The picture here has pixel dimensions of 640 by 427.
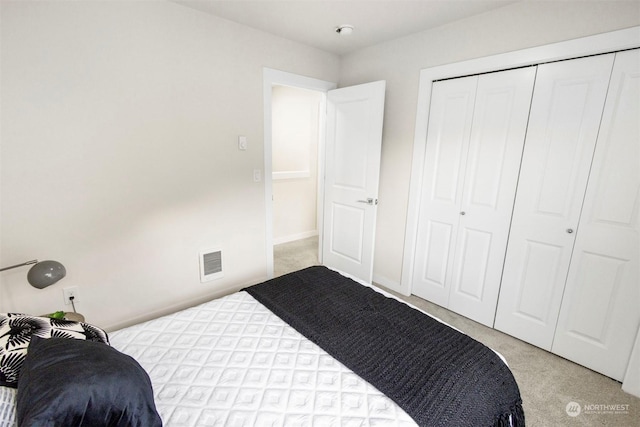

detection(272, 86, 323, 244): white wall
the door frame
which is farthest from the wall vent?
detection(272, 86, 323, 244): white wall

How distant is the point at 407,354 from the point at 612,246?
5.11 feet

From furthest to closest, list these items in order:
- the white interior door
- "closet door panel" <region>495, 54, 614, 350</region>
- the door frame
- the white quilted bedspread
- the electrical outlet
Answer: the white interior door
the door frame
the electrical outlet
"closet door panel" <region>495, 54, 614, 350</region>
the white quilted bedspread

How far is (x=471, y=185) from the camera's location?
2.40m

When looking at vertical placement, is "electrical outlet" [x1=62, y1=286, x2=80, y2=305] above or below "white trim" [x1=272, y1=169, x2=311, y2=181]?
below

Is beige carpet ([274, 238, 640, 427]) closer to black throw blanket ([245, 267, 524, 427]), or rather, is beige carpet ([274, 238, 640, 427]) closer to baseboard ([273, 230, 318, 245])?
black throw blanket ([245, 267, 524, 427])

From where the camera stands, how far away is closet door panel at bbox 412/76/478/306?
7.84 feet

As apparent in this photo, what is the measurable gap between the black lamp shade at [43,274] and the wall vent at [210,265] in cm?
108

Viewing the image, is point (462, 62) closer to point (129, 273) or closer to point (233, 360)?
point (233, 360)

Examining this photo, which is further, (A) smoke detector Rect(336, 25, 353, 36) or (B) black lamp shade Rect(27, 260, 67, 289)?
(A) smoke detector Rect(336, 25, 353, 36)

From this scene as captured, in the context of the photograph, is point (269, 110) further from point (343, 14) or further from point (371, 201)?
point (371, 201)

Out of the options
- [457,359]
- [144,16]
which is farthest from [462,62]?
[144,16]

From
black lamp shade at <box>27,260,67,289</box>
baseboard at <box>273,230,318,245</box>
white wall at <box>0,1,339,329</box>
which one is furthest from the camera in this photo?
baseboard at <box>273,230,318,245</box>

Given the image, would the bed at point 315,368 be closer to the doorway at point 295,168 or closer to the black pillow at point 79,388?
the black pillow at point 79,388

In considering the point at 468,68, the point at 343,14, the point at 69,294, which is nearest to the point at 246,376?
the point at 69,294
